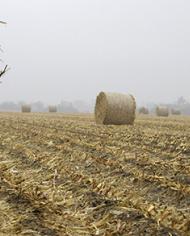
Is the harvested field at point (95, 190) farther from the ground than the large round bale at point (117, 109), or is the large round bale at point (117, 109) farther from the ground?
the large round bale at point (117, 109)

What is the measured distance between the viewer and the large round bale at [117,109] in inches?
806

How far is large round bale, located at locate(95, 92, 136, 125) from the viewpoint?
2048 cm

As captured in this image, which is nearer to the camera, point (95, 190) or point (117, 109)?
point (95, 190)

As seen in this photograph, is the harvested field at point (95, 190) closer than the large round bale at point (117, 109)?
Yes

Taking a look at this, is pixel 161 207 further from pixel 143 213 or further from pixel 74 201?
pixel 74 201

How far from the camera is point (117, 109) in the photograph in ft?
67.3

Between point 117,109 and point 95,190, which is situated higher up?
point 117,109

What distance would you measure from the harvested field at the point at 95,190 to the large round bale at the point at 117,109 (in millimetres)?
8786

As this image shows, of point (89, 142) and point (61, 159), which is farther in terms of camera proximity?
point (89, 142)

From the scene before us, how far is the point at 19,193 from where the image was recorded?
7.01 m

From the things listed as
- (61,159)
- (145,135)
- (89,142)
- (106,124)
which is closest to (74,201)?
(61,159)

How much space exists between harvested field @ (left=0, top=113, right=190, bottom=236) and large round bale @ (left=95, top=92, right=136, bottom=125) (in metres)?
8.79

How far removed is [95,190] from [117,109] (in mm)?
13581

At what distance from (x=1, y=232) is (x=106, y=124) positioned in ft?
50.8
